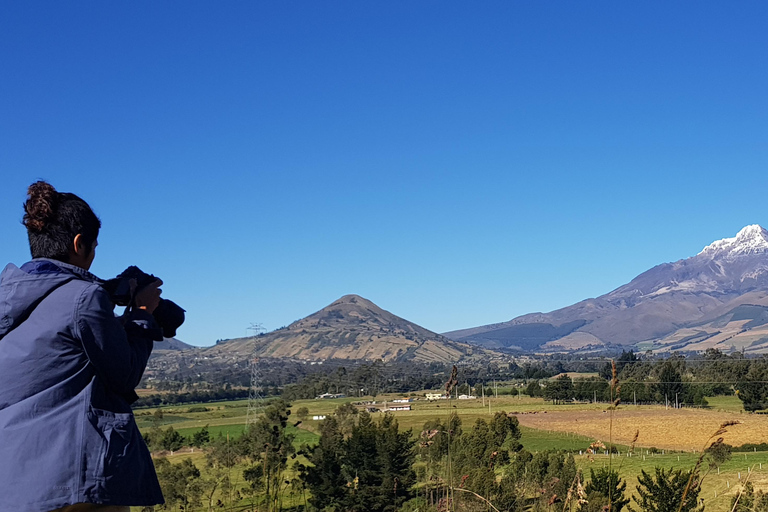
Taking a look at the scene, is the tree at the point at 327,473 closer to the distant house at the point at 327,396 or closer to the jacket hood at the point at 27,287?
the jacket hood at the point at 27,287

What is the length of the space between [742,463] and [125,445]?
46032 mm

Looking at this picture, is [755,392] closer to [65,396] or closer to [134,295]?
[134,295]

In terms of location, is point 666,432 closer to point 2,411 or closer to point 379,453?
point 379,453

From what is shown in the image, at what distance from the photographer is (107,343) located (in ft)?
7.57

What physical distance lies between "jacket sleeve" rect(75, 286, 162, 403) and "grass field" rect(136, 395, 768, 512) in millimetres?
27723

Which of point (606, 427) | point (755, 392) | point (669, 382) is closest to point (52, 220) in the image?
point (606, 427)

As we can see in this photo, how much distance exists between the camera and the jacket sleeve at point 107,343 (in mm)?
2293

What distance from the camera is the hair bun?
8.15 ft

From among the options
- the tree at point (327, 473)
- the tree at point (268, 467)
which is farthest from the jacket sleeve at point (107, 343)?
the tree at point (327, 473)

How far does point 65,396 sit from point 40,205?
73 centimetres

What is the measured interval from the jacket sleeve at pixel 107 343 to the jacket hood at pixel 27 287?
142 millimetres

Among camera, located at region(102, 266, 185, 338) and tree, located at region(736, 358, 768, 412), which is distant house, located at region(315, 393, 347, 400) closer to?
tree, located at region(736, 358, 768, 412)

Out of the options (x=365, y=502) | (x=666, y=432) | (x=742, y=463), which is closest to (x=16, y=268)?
(x=365, y=502)

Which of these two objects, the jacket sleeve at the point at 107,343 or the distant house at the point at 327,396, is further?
the distant house at the point at 327,396
